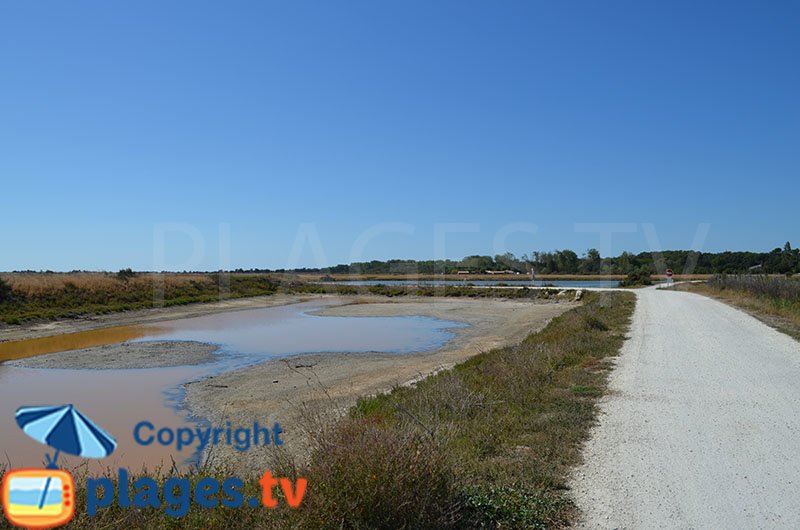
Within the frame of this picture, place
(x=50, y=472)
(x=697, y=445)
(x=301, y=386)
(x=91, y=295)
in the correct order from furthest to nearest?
(x=91, y=295) → (x=301, y=386) → (x=697, y=445) → (x=50, y=472)

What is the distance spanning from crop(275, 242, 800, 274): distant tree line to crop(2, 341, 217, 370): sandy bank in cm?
6418

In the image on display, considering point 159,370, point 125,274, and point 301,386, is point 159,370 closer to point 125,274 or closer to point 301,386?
point 301,386

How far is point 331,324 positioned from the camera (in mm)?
35875

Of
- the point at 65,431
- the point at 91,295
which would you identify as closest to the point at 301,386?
the point at 65,431

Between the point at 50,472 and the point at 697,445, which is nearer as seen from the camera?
the point at 50,472

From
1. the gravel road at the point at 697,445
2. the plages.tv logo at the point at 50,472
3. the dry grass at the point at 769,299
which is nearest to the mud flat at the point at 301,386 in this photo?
the plages.tv logo at the point at 50,472

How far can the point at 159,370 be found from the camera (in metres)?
18.4

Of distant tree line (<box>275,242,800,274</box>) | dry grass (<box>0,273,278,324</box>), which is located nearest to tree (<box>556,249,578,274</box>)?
distant tree line (<box>275,242,800,274</box>)

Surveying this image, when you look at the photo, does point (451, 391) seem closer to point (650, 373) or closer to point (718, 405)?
point (718, 405)

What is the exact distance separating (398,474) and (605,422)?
4740 mm

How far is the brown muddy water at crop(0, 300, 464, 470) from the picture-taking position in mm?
9919

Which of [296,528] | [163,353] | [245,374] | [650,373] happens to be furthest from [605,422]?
[163,353]

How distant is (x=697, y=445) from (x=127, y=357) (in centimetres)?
1927

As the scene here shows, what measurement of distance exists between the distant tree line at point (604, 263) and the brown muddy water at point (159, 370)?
174 ft
